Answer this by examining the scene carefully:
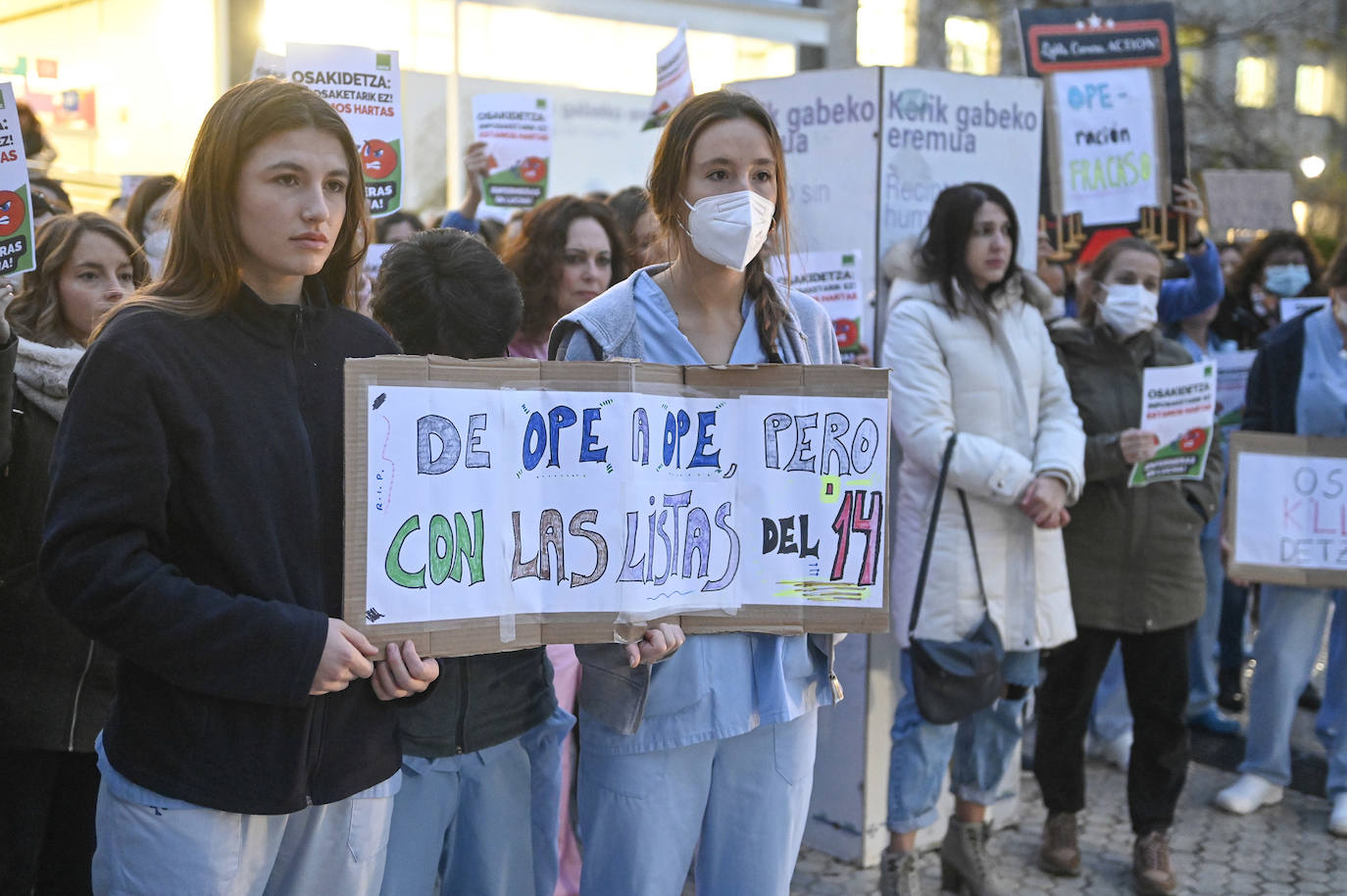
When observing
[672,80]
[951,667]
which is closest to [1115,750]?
[951,667]

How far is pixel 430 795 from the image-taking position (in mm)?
2576

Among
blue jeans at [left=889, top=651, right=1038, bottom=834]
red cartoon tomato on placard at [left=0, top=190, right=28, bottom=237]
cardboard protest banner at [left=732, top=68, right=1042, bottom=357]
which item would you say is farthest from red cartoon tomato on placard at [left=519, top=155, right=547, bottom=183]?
red cartoon tomato on placard at [left=0, top=190, right=28, bottom=237]

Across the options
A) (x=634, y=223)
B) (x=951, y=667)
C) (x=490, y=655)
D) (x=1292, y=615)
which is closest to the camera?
(x=490, y=655)

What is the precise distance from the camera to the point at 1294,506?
15.8ft

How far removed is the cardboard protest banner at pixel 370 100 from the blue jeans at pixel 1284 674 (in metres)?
3.71

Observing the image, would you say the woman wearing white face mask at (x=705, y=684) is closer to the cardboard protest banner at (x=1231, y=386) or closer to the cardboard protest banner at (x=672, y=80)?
the cardboard protest banner at (x=672, y=80)

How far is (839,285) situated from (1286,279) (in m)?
3.73

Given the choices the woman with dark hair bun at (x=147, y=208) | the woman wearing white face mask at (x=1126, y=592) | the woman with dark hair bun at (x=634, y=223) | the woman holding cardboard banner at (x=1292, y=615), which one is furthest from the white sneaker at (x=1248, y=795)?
the woman with dark hair bun at (x=147, y=208)

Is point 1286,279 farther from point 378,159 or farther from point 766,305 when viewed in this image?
point 766,305

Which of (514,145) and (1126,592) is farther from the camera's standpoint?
(514,145)

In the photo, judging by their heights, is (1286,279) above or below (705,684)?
above

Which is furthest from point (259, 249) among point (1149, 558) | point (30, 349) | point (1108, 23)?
point (1108, 23)

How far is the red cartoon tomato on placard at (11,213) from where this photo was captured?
3029 millimetres

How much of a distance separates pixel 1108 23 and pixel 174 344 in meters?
4.45
